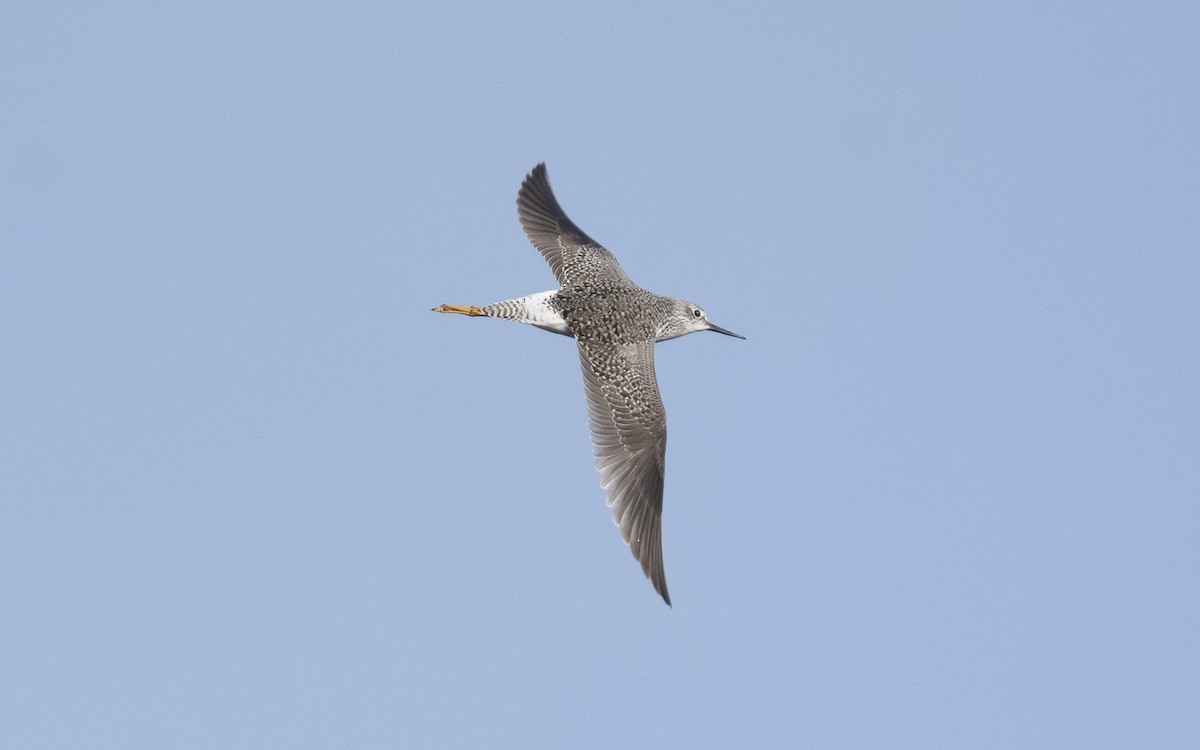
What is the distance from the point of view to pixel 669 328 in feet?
86.0

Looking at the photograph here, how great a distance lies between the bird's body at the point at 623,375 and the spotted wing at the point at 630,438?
0.02 m

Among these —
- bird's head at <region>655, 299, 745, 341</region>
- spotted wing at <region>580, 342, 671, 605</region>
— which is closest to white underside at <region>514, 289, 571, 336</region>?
spotted wing at <region>580, 342, 671, 605</region>

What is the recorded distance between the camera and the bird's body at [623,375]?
23562 mm

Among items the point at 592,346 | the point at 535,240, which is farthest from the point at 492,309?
the point at 535,240

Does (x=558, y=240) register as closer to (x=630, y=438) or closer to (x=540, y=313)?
(x=540, y=313)

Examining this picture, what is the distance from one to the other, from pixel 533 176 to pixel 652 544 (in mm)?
9590

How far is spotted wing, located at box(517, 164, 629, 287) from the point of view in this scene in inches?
1073

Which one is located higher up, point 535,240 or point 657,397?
point 535,240

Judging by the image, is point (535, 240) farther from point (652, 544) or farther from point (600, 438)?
point (652, 544)

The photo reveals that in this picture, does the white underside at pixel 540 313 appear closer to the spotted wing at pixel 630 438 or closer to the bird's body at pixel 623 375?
the bird's body at pixel 623 375

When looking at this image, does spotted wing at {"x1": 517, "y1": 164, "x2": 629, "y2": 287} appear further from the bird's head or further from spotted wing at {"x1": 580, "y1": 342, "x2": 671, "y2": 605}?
spotted wing at {"x1": 580, "y1": 342, "x2": 671, "y2": 605}

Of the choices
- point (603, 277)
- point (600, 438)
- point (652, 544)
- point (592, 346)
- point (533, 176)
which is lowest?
point (652, 544)

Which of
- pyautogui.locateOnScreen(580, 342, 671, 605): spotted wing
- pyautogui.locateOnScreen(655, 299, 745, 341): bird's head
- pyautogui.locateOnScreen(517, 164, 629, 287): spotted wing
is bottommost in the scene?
pyautogui.locateOnScreen(580, 342, 671, 605): spotted wing

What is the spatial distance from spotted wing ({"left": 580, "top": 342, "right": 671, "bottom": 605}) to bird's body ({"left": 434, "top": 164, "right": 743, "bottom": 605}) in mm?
17
